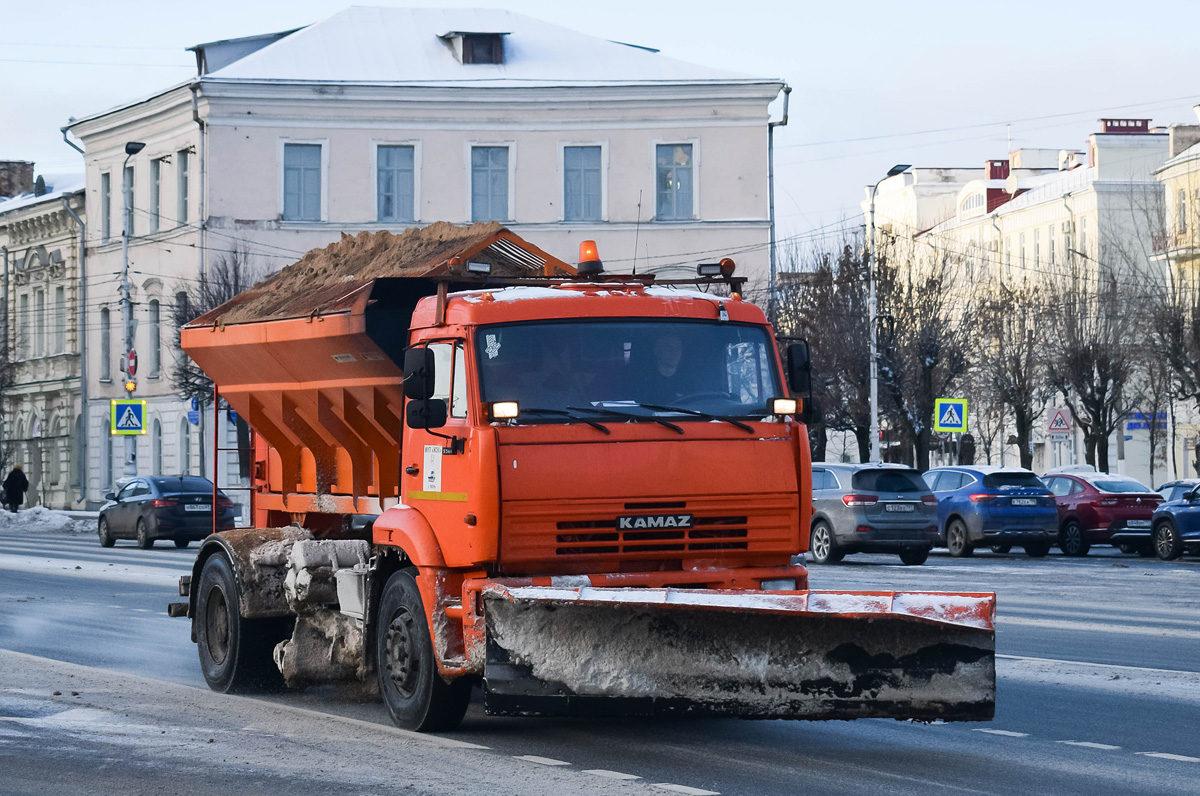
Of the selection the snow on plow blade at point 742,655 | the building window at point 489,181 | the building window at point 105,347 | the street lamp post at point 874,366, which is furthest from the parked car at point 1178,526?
the building window at point 105,347

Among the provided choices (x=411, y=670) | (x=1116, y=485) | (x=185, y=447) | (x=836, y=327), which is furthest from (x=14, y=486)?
(x=411, y=670)

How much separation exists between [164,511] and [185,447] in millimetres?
20381

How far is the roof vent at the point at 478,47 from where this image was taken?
179ft

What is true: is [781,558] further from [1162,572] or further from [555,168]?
[555,168]

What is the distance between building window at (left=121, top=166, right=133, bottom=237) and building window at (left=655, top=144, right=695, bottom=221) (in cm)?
1688

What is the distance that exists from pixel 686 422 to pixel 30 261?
60.0 meters

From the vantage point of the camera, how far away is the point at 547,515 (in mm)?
9562

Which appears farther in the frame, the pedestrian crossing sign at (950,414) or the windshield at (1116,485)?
the pedestrian crossing sign at (950,414)

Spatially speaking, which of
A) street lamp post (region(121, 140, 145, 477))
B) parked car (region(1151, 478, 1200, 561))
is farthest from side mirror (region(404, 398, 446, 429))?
street lamp post (region(121, 140, 145, 477))

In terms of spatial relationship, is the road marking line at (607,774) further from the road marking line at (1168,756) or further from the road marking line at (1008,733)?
the road marking line at (1168,756)

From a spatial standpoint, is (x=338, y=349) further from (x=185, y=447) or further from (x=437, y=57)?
(x=185, y=447)

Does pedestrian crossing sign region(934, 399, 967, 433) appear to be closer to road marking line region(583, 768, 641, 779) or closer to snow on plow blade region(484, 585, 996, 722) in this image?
snow on plow blade region(484, 585, 996, 722)

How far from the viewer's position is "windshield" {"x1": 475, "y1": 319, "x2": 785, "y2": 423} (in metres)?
9.88

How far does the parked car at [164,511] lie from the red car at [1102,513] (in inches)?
653
